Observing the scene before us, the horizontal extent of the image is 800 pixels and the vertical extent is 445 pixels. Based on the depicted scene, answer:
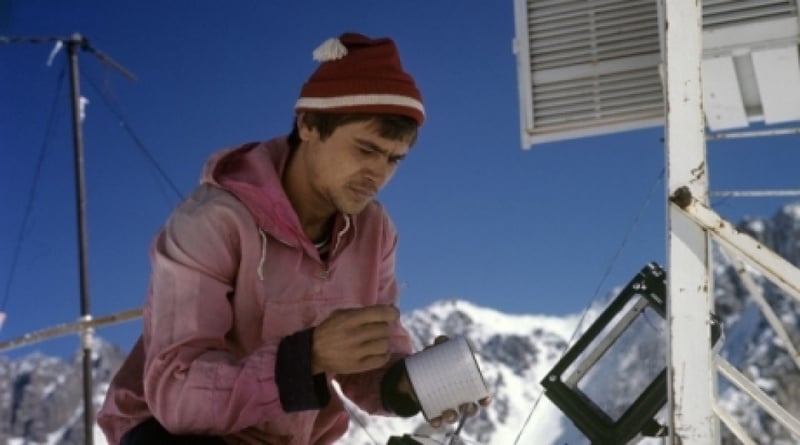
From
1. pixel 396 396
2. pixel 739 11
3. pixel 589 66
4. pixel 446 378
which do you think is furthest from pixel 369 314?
pixel 589 66

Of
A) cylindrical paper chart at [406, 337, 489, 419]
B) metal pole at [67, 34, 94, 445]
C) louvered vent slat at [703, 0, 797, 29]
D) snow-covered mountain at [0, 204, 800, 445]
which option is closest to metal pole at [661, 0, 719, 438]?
cylindrical paper chart at [406, 337, 489, 419]

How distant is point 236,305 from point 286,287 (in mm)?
129

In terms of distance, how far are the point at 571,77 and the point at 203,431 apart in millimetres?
2749

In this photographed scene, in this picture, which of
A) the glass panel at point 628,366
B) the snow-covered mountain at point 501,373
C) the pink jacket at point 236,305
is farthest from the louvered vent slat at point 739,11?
the snow-covered mountain at point 501,373

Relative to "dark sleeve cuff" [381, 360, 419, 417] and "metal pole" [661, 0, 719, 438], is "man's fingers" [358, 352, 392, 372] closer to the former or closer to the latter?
"dark sleeve cuff" [381, 360, 419, 417]

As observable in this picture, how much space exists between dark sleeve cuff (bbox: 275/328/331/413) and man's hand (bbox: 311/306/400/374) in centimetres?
2

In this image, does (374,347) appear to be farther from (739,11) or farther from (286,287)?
(739,11)

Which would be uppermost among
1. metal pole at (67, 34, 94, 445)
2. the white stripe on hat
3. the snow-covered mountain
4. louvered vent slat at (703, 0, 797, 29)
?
louvered vent slat at (703, 0, 797, 29)

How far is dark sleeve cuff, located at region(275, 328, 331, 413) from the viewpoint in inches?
70.9

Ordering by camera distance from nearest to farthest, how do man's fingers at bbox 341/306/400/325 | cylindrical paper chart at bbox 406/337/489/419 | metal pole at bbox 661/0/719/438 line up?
metal pole at bbox 661/0/719/438
man's fingers at bbox 341/306/400/325
cylindrical paper chart at bbox 406/337/489/419

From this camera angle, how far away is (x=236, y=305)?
6.91 feet

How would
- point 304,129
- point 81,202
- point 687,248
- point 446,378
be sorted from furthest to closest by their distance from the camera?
point 81,202 → point 304,129 → point 446,378 → point 687,248

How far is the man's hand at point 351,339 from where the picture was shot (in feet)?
5.80

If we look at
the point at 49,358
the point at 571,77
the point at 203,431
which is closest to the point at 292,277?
the point at 203,431
